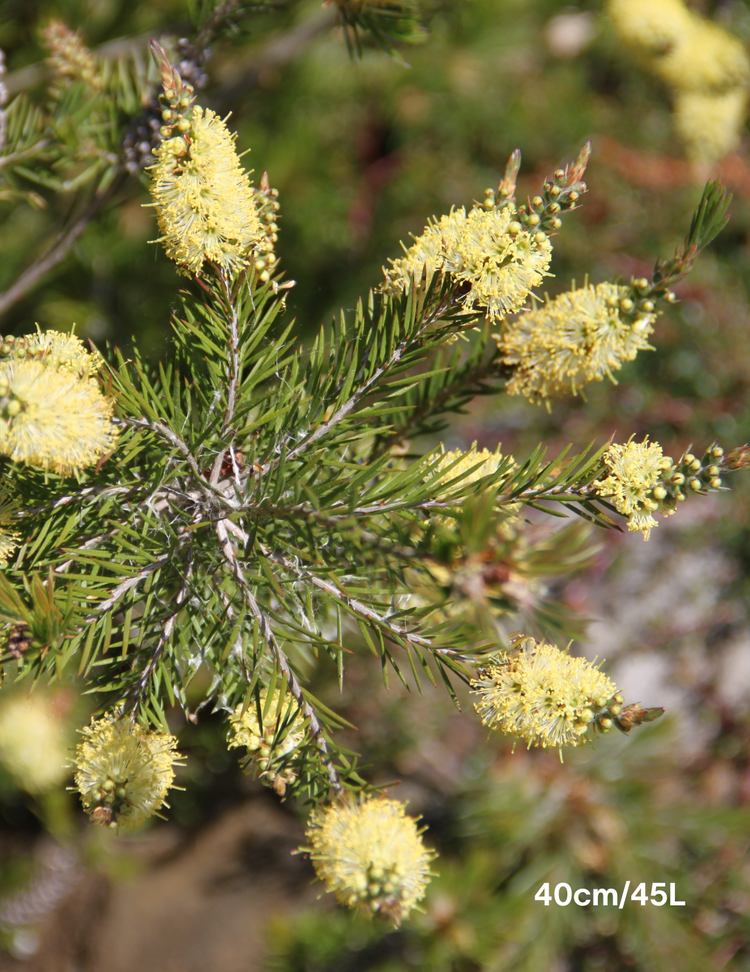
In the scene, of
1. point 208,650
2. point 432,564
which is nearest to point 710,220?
point 432,564

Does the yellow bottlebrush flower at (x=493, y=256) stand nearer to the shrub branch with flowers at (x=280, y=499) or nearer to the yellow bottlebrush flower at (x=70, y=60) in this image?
the shrub branch with flowers at (x=280, y=499)

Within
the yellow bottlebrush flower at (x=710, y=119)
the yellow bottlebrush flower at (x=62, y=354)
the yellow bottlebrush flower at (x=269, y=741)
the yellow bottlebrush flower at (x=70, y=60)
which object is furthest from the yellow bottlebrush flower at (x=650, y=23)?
the yellow bottlebrush flower at (x=269, y=741)

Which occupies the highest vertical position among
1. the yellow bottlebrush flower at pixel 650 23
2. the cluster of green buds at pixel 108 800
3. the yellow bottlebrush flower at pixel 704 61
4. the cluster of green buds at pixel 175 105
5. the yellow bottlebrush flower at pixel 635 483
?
the yellow bottlebrush flower at pixel 704 61

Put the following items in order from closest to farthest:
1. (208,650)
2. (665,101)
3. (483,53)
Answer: (208,650) → (483,53) → (665,101)

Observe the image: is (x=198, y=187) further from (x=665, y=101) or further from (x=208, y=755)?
(x=665, y=101)

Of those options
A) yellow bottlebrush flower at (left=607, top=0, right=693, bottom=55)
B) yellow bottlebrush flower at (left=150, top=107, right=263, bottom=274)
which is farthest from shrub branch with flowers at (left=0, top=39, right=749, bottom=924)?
yellow bottlebrush flower at (left=607, top=0, right=693, bottom=55)

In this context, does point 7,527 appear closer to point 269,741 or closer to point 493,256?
point 269,741
